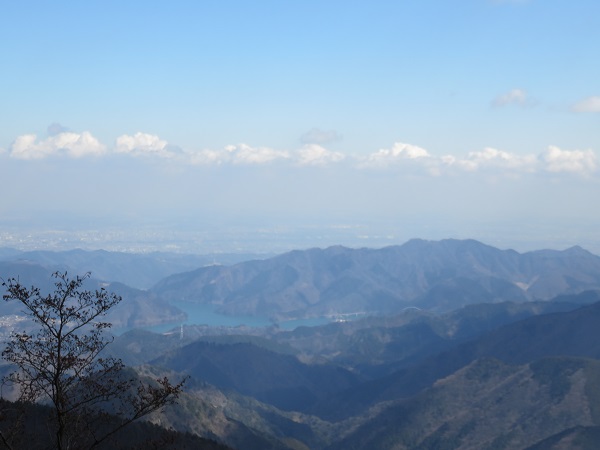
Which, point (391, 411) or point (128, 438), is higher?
point (128, 438)

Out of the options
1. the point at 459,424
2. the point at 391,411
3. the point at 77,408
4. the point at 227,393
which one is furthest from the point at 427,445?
the point at 77,408

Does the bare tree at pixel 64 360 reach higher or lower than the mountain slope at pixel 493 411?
higher

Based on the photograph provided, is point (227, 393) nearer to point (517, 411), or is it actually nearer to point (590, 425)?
point (517, 411)

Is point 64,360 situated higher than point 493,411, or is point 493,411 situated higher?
point 64,360

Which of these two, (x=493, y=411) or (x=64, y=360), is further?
(x=493, y=411)

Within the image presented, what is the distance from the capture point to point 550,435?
14488 cm

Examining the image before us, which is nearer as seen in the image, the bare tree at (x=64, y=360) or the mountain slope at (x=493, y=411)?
the bare tree at (x=64, y=360)

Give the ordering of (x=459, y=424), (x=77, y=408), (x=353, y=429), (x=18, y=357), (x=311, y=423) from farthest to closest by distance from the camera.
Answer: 1. (x=311, y=423)
2. (x=353, y=429)
3. (x=459, y=424)
4. (x=77, y=408)
5. (x=18, y=357)

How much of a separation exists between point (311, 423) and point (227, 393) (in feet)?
85.6

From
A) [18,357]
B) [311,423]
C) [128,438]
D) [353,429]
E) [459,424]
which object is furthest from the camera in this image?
[311,423]

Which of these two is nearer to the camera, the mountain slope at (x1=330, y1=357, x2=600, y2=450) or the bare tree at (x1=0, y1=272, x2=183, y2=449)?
the bare tree at (x1=0, y1=272, x2=183, y2=449)

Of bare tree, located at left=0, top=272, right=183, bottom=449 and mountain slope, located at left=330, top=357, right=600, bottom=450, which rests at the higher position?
bare tree, located at left=0, top=272, right=183, bottom=449

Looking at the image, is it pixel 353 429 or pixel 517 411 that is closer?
pixel 517 411

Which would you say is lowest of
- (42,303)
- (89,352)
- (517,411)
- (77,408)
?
(517,411)
